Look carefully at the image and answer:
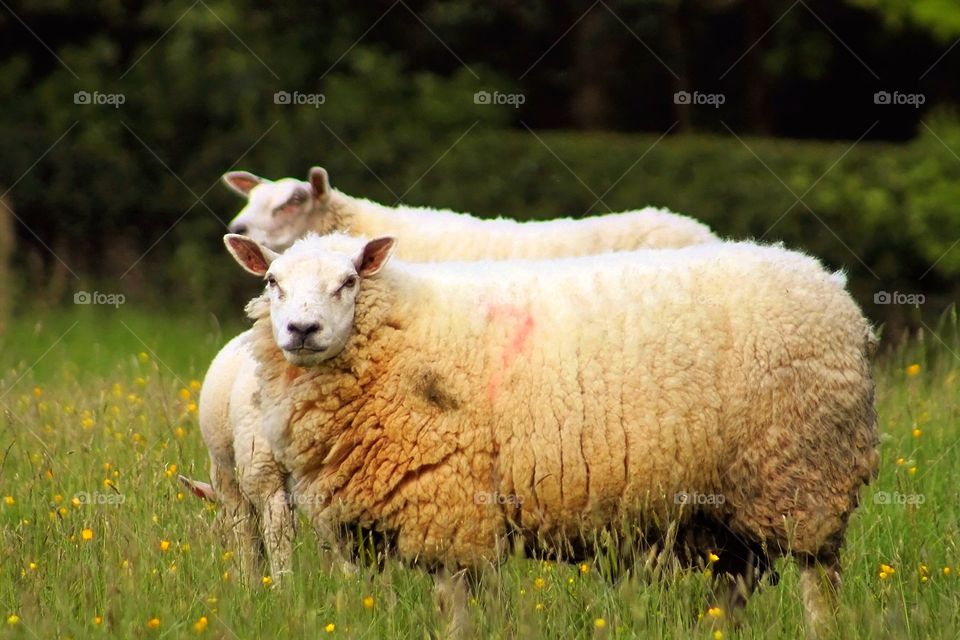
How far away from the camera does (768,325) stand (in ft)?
15.0

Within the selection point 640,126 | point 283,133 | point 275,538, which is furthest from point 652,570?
point 640,126

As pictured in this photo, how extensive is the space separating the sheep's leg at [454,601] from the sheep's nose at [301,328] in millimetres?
820

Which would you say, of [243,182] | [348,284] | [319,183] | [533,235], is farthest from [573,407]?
[243,182]

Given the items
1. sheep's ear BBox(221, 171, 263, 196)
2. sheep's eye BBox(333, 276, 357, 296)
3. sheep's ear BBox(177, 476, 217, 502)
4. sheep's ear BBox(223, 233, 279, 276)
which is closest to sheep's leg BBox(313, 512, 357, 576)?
sheep's eye BBox(333, 276, 357, 296)

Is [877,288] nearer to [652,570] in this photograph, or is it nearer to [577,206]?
[577,206]

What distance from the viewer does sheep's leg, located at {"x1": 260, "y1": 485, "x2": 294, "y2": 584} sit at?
16.5 feet

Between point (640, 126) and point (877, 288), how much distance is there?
555 centimetres
